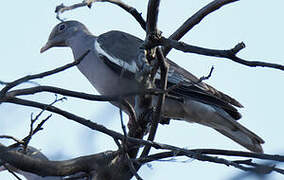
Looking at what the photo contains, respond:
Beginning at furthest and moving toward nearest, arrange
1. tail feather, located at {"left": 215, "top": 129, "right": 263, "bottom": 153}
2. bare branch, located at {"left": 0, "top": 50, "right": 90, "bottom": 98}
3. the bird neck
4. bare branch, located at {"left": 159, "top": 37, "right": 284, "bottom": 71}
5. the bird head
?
the bird head < the bird neck < tail feather, located at {"left": 215, "top": 129, "right": 263, "bottom": 153} < bare branch, located at {"left": 159, "top": 37, "right": 284, "bottom": 71} < bare branch, located at {"left": 0, "top": 50, "right": 90, "bottom": 98}

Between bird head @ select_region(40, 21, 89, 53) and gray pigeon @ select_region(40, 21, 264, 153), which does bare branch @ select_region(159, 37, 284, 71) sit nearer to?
Result: gray pigeon @ select_region(40, 21, 264, 153)

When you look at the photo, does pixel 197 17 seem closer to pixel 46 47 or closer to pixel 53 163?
pixel 53 163

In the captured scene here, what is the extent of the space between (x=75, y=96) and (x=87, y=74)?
3.16m

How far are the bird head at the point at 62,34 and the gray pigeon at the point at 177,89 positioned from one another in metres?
0.41

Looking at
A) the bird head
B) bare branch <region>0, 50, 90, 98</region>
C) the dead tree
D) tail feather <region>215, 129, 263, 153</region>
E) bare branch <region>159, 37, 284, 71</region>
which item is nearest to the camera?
bare branch <region>0, 50, 90, 98</region>

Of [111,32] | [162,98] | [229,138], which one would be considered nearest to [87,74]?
[111,32]

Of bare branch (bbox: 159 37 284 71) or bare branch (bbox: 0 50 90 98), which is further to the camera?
bare branch (bbox: 159 37 284 71)

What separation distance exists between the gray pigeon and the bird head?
414 mm

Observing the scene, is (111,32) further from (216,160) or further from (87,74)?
(216,160)

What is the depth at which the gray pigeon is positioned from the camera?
5.91m

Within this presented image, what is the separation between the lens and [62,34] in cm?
743

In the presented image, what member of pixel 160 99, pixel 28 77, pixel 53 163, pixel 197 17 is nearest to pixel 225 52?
pixel 197 17

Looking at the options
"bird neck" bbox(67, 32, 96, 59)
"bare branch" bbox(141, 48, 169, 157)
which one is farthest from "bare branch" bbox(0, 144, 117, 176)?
"bird neck" bbox(67, 32, 96, 59)

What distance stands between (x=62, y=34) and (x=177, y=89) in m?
2.33
